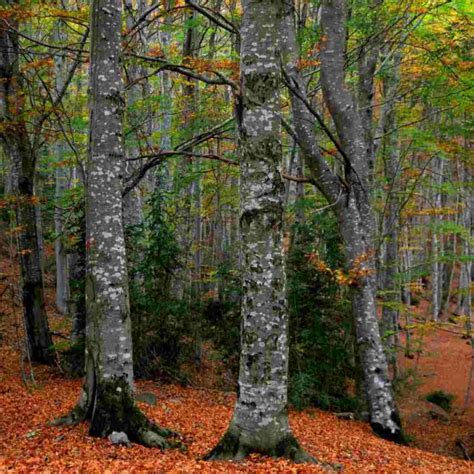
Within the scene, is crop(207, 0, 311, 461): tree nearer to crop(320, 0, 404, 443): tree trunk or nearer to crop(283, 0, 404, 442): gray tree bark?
crop(283, 0, 404, 442): gray tree bark

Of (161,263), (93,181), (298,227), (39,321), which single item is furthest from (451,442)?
(93,181)

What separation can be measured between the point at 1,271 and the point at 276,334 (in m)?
15.5

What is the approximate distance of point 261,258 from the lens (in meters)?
4.57

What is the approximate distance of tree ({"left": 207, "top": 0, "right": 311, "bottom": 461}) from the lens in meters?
4.48

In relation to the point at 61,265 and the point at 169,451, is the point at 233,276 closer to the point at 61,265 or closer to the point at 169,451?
the point at 169,451

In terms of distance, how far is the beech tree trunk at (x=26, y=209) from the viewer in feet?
32.5

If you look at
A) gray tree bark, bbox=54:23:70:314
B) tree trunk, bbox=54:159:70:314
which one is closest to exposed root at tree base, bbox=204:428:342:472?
gray tree bark, bbox=54:23:70:314

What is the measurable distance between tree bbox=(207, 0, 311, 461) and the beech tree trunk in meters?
6.58

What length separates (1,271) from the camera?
17188 millimetres

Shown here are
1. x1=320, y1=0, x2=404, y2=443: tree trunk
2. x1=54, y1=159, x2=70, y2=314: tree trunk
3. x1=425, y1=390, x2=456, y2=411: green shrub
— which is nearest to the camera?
x1=320, y1=0, x2=404, y2=443: tree trunk

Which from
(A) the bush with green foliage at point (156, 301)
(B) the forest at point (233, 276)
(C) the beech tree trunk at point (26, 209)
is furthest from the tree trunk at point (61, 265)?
(A) the bush with green foliage at point (156, 301)

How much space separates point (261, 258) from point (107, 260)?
1.85 meters

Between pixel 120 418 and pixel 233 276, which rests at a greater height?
pixel 233 276

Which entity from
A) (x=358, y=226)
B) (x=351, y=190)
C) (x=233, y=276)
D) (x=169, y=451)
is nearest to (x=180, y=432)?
(x=169, y=451)
